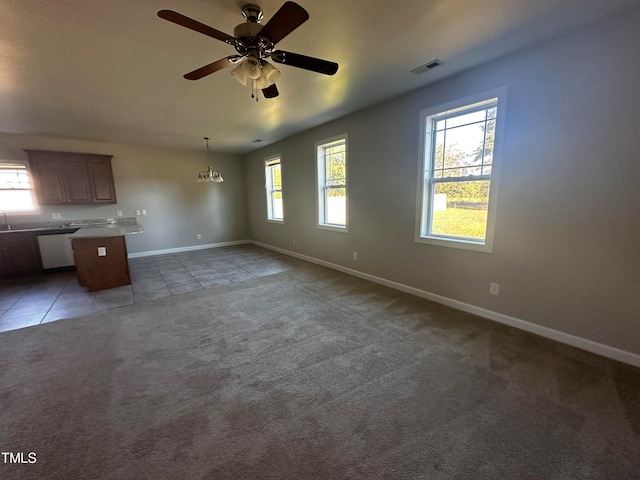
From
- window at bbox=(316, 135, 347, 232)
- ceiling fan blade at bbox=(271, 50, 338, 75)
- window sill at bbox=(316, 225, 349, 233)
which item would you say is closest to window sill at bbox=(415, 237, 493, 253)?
window sill at bbox=(316, 225, 349, 233)

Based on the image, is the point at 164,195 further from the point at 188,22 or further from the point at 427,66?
the point at 427,66

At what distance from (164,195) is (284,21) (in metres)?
6.19

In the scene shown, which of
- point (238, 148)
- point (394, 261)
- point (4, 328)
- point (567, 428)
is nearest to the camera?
point (567, 428)

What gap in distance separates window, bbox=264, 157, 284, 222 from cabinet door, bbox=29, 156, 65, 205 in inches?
164

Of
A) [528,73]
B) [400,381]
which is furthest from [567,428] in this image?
[528,73]

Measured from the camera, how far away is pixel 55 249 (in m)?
4.96

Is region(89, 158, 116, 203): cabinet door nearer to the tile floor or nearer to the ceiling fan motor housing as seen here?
the tile floor

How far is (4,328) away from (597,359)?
231 inches

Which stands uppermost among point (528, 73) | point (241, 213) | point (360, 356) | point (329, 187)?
point (528, 73)

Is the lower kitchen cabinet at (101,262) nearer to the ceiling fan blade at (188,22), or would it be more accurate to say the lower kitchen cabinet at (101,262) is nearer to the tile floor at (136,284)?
the tile floor at (136,284)

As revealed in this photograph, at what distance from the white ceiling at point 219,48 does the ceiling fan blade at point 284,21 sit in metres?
0.36

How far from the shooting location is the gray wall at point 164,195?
527 cm

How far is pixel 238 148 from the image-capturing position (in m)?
6.66

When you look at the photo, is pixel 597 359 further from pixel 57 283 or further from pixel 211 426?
pixel 57 283
